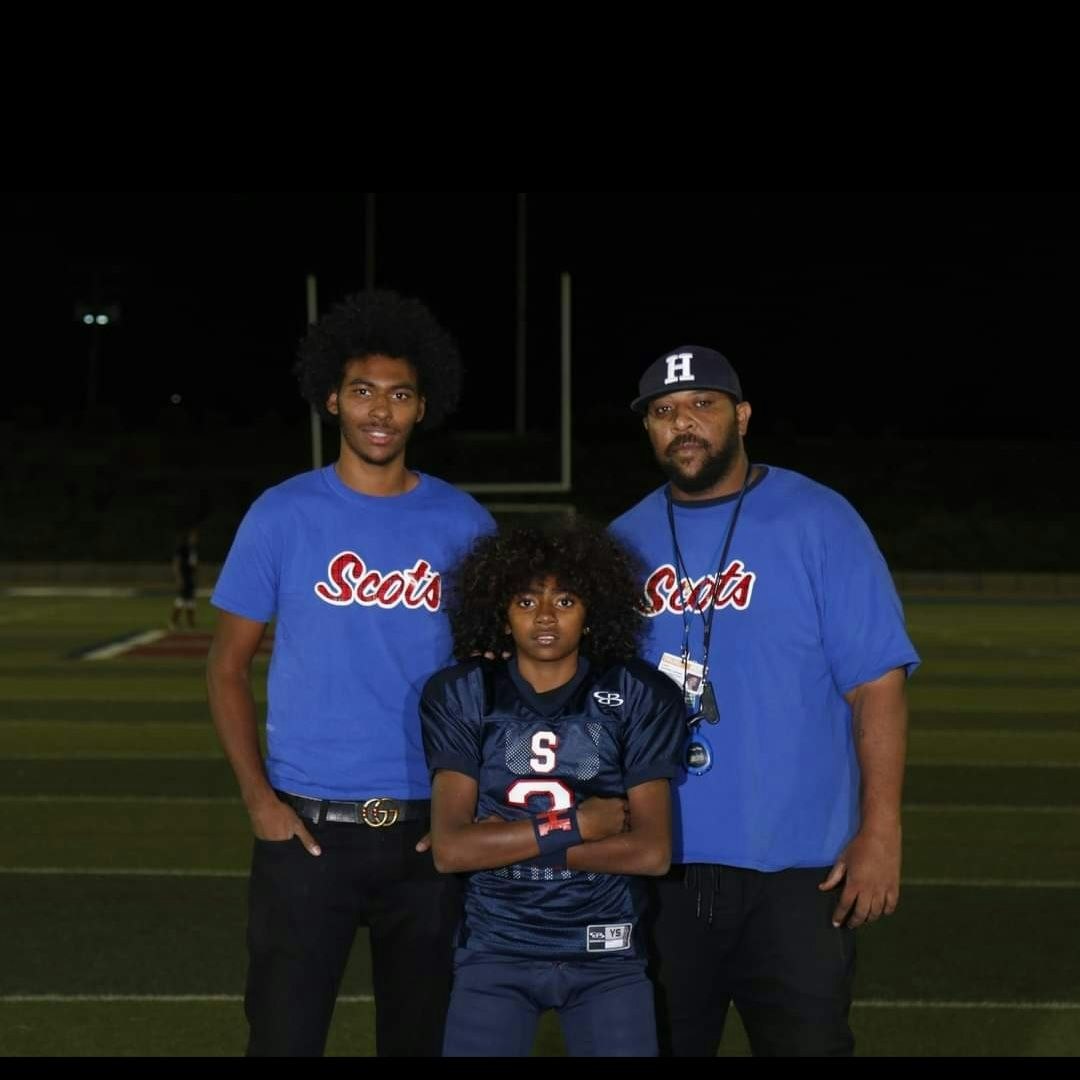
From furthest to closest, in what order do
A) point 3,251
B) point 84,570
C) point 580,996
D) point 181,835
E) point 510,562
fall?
point 3,251 < point 84,570 < point 181,835 < point 510,562 < point 580,996

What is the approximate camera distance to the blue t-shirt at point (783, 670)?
355 centimetres

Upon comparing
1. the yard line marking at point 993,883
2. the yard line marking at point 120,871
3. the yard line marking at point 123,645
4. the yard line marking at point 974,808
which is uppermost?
the yard line marking at point 123,645

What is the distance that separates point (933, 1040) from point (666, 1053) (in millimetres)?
1940

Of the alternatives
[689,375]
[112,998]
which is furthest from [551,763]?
[112,998]

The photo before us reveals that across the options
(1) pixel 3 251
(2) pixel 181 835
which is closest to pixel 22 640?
(2) pixel 181 835

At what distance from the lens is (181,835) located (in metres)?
8.09

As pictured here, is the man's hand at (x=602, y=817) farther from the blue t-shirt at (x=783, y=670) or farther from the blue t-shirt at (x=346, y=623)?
the blue t-shirt at (x=346, y=623)

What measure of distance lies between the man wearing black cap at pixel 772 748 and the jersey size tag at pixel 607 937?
0.20m

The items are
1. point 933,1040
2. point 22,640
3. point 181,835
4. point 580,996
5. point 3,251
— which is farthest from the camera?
point 3,251

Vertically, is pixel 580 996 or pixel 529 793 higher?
pixel 529 793

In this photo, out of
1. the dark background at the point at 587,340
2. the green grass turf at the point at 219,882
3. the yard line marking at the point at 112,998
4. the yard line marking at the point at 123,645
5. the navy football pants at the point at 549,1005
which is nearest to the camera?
the navy football pants at the point at 549,1005

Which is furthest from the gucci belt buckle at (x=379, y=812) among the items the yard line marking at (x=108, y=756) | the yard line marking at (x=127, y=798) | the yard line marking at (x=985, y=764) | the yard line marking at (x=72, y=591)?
the yard line marking at (x=72, y=591)

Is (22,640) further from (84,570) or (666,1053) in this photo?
(666,1053)
